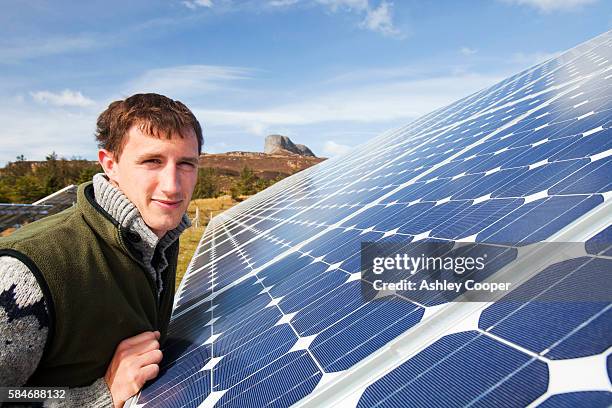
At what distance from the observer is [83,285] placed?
2.77m

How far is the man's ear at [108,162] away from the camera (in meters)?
3.39

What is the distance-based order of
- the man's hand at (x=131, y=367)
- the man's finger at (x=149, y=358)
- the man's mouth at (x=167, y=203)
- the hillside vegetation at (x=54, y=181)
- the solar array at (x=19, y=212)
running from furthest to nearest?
the hillside vegetation at (x=54, y=181) → the solar array at (x=19, y=212) → the man's mouth at (x=167, y=203) → the man's finger at (x=149, y=358) → the man's hand at (x=131, y=367)

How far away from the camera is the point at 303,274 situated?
4254 mm

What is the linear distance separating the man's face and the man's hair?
2.0 inches

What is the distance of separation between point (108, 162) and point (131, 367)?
154 cm

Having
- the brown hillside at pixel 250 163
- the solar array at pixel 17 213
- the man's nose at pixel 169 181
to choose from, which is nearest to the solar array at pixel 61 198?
the solar array at pixel 17 213

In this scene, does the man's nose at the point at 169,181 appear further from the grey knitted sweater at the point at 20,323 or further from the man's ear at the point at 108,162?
the grey knitted sweater at the point at 20,323

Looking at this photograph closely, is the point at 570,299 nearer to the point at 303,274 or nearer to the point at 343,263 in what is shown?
the point at 343,263

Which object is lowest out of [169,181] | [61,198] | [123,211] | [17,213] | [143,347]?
[143,347]

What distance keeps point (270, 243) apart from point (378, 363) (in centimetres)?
497

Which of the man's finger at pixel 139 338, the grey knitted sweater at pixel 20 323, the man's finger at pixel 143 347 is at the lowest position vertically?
the man's finger at pixel 143 347

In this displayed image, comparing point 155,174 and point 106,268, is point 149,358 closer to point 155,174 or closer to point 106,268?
point 106,268

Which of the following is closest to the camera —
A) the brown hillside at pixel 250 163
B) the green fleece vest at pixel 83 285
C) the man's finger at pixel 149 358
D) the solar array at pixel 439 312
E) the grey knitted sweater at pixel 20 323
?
the solar array at pixel 439 312

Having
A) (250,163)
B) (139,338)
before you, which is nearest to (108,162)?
(139,338)
